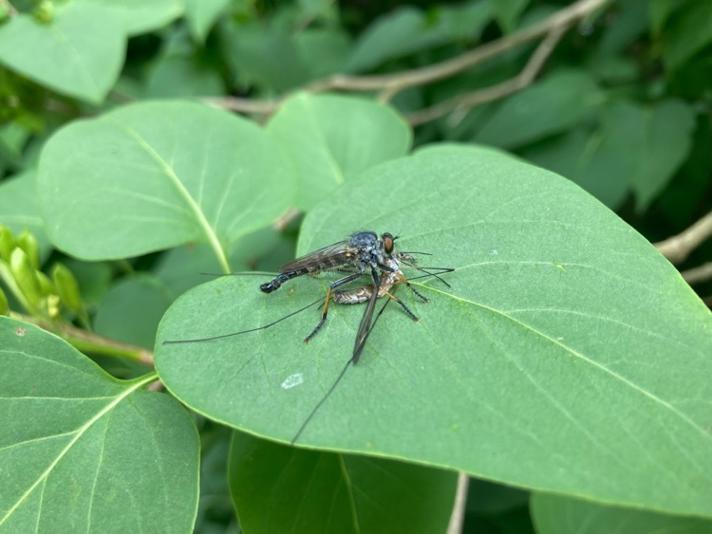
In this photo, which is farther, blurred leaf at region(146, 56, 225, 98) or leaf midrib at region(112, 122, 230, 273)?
blurred leaf at region(146, 56, 225, 98)

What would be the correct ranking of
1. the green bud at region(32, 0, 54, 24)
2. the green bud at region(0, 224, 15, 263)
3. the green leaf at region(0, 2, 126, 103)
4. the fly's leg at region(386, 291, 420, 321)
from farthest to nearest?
the green bud at region(32, 0, 54, 24)
the green leaf at region(0, 2, 126, 103)
the green bud at region(0, 224, 15, 263)
the fly's leg at region(386, 291, 420, 321)

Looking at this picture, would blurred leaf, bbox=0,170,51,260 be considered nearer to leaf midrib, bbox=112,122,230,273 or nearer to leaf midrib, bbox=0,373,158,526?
leaf midrib, bbox=112,122,230,273

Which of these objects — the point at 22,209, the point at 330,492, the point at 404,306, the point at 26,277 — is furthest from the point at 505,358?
the point at 22,209

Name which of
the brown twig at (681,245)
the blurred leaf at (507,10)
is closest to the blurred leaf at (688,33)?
the blurred leaf at (507,10)

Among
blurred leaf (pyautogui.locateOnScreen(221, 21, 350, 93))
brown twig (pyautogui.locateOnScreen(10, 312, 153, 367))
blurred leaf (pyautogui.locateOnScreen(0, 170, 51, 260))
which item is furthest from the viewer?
blurred leaf (pyautogui.locateOnScreen(221, 21, 350, 93))

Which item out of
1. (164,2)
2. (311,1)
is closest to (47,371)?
(164,2)

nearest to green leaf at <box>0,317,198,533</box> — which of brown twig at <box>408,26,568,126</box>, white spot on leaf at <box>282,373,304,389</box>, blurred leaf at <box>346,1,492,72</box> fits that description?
white spot on leaf at <box>282,373,304,389</box>
